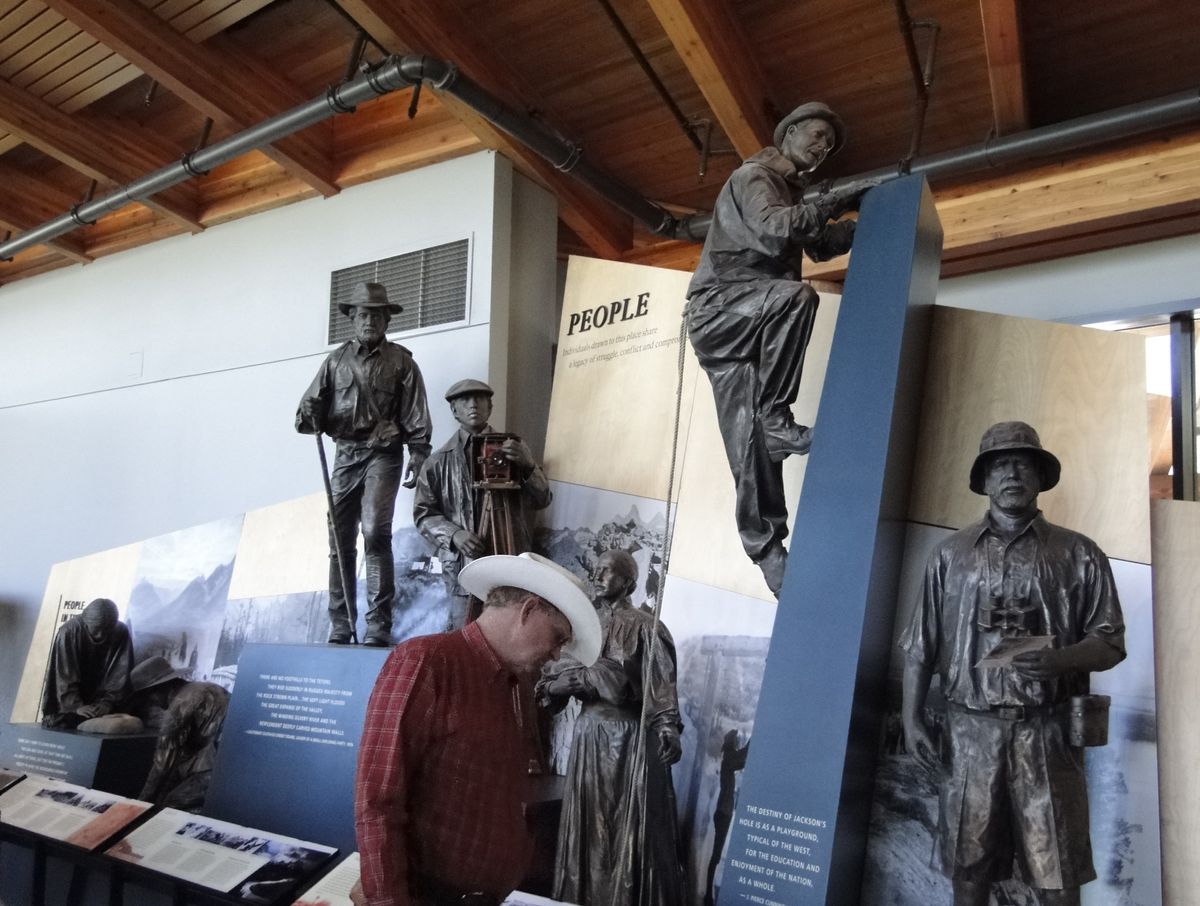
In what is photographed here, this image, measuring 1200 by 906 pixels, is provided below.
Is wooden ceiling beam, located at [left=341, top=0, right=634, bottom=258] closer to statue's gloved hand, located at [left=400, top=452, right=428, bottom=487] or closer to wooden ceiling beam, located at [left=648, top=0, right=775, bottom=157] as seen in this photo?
wooden ceiling beam, located at [left=648, top=0, right=775, bottom=157]

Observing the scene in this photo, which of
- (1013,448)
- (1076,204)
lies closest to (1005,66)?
(1076,204)

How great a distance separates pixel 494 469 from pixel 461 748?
3091 millimetres

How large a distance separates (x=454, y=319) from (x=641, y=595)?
7.56 ft

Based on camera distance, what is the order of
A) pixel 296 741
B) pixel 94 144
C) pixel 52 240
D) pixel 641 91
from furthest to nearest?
pixel 52 240
pixel 94 144
pixel 641 91
pixel 296 741

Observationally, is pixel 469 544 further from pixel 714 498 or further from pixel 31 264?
pixel 31 264

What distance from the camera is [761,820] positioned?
2.95 meters

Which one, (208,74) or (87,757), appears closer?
(87,757)

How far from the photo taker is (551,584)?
7.43 feet

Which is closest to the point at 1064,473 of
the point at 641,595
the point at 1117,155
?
the point at 641,595

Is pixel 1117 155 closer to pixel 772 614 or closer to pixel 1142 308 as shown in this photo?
pixel 1142 308

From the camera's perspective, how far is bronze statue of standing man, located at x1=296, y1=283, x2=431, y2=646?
551cm

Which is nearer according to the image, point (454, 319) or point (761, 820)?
point (761, 820)

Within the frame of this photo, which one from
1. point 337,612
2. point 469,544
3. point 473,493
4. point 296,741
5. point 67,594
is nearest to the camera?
point 296,741

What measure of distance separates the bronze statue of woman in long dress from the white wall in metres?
2.73
